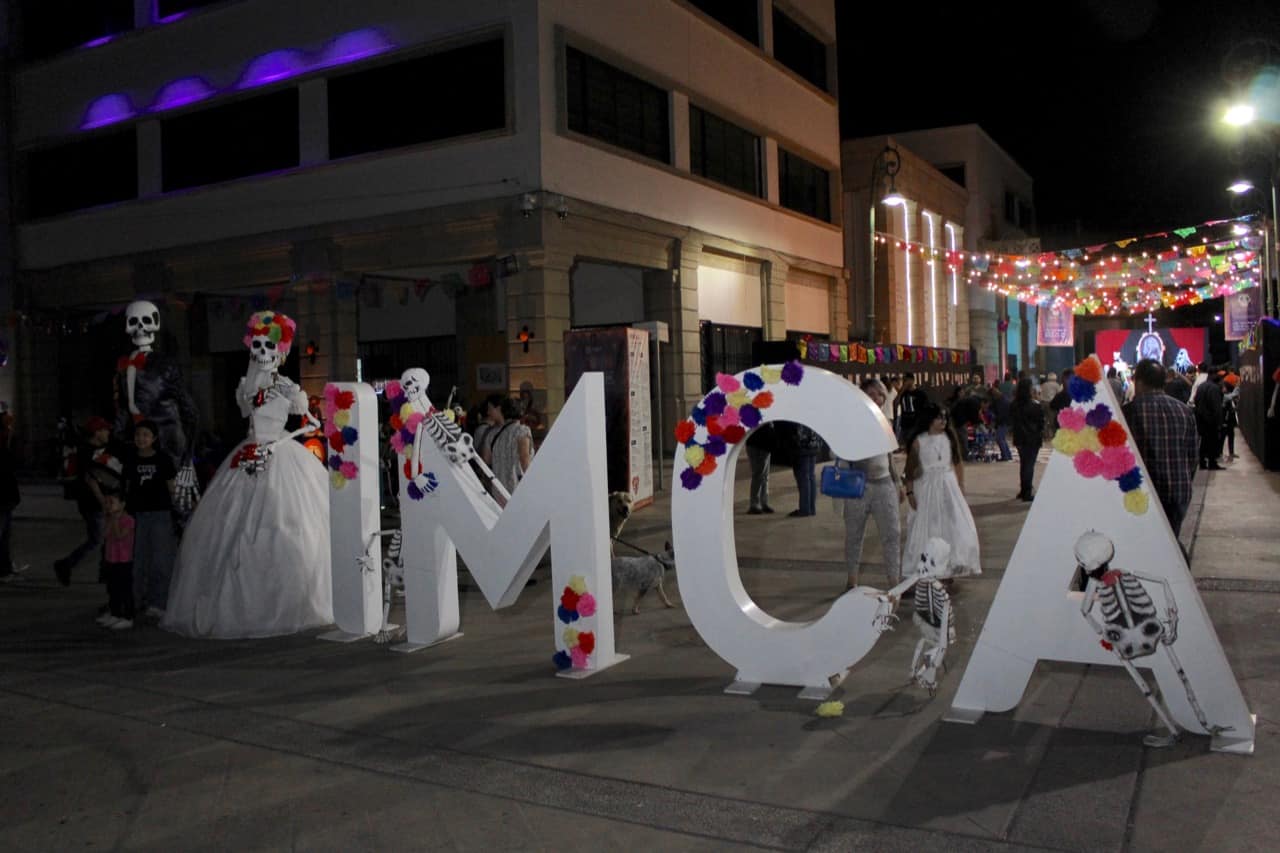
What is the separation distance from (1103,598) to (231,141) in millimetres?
20202

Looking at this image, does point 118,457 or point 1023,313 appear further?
point 1023,313

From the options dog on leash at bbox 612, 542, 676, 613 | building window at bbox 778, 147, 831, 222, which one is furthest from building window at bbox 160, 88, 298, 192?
dog on leash at bbox 612, 542, 676, 613

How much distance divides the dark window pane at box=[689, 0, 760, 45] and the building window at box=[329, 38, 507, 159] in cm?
583

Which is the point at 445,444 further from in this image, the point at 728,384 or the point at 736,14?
the point at 736,14

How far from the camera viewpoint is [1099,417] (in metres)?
5.27

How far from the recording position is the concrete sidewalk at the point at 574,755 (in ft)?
14.0

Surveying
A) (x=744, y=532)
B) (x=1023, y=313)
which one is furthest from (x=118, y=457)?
(x=1023, y=313)

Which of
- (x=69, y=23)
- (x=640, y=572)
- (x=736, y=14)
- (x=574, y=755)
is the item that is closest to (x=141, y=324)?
(x=640, y=572)

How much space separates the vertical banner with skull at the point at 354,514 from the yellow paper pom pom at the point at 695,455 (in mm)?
2519

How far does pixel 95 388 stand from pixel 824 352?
18131 millimetres

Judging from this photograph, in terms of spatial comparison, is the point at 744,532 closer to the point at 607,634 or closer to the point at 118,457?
the point at 607,634

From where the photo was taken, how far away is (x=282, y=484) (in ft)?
26.5

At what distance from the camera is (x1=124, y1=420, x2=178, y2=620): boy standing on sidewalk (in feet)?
27.0

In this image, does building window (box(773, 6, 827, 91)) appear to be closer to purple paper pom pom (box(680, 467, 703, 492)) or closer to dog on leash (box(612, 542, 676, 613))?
dog on leash (box(612, 542, 676, 613))
